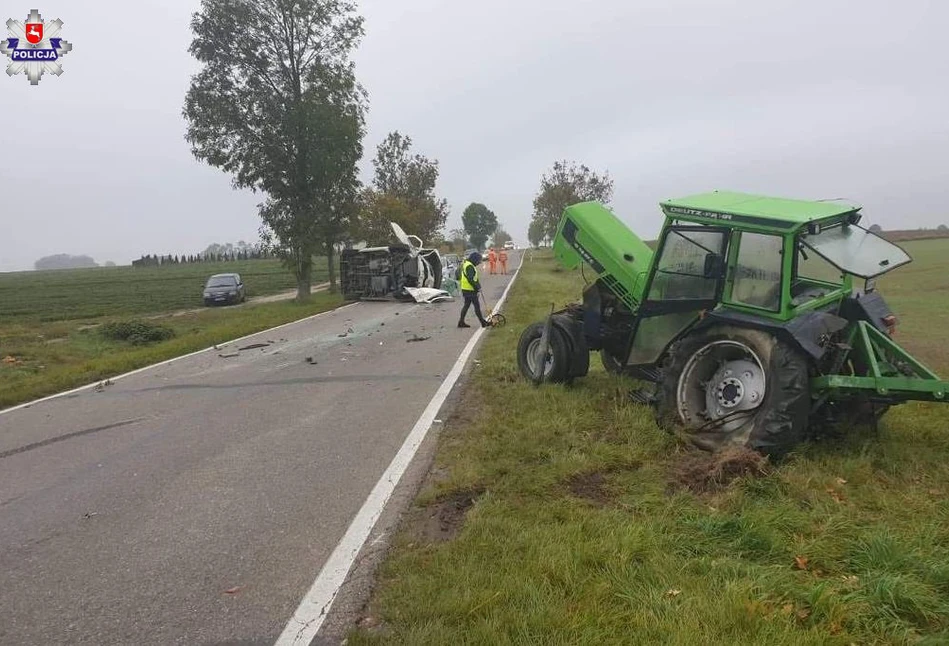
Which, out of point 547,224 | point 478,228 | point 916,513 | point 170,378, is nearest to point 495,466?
point 916,513

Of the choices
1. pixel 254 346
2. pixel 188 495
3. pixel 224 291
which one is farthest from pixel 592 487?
pixel 224 291

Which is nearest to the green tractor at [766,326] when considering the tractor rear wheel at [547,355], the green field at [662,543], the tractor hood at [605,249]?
the green field at [662,543]

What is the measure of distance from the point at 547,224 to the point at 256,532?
42.7 metres

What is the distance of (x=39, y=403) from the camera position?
963 centimetres

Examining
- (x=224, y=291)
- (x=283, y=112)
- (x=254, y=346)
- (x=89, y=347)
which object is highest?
(x=283, y=112)

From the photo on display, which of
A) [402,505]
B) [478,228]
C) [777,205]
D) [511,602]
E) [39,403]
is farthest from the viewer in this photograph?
[478,228]

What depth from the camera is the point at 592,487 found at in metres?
4.82

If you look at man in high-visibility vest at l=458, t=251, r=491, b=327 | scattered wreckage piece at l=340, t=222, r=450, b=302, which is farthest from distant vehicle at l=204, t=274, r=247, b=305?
man in high-visibility vest at l=458, t=251, r=491, b=327

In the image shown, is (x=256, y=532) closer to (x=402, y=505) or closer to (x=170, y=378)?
(x=402, y=505)

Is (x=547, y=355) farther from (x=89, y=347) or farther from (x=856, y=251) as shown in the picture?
(x=89, y=347)

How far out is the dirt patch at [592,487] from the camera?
4.61 metres

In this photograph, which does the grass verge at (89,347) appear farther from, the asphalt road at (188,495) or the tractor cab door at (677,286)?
the tractor cab door at (677,286)

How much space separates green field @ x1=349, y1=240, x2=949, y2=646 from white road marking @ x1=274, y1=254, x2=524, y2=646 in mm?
256

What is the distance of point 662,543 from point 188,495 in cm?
363
